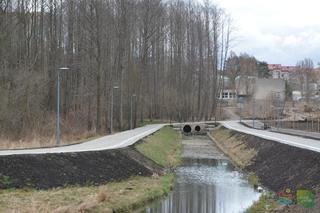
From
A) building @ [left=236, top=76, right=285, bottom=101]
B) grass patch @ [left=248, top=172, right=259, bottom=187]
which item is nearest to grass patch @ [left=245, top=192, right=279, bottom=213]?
grass patch @ [left=248, top=172, right=259, bottom=187]

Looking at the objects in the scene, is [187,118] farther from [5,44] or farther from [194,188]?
[194,188]

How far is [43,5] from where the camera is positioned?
5019 cm

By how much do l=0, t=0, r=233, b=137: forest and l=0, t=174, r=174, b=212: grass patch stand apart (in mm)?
18199

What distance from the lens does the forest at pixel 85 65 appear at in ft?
134

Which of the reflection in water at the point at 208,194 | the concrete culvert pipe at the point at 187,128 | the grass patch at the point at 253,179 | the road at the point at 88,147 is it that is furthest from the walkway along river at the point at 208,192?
the concrete culvert pipe at the point at 187,128

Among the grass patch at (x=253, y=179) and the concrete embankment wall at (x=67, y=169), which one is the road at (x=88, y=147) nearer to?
the concrete embankment wall at (x=67, y=169)

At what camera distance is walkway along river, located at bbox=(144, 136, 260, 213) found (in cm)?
1870

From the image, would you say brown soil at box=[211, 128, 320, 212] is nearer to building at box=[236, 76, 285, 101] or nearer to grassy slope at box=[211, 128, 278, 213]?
grassy slope at box=[211, 128, 278, 213]

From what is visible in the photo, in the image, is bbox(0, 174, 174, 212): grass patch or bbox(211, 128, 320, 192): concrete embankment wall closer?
bbox(0, 174, 174, 212): grass patch

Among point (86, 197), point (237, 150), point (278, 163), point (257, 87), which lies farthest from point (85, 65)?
point (257, 87)

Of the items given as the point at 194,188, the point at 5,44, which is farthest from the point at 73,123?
the point at 194,188

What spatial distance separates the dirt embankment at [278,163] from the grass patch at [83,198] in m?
5.59

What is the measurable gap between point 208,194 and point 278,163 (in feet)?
22.8

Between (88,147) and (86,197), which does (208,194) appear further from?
(88,147)
